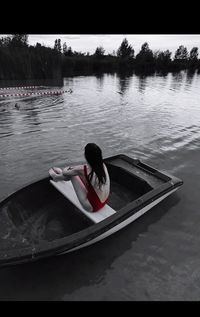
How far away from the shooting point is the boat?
304cm

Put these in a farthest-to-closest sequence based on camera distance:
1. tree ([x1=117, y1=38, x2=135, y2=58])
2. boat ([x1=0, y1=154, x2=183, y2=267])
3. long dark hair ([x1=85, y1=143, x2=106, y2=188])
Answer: tree ([x1=117, y1=38, x2=135, y2=58])
long dark hair ([x1=85, y1=143, x2=106, y2=188])
boat ([x1=0, y1=154, x2=183, y2=267])

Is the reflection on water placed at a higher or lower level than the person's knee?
higher

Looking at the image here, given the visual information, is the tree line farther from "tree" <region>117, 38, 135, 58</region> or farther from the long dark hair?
the long dark hair

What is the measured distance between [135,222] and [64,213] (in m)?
1.46

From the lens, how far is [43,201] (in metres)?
4.43

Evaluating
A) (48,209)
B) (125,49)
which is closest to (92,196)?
(48,209)

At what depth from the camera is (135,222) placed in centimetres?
461

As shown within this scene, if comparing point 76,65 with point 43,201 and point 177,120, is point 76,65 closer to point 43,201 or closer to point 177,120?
point 177,120

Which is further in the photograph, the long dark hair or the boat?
the long dark hair

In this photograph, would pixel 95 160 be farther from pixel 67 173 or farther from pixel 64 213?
pixel 64 213

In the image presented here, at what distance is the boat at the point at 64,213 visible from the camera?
304 centimetres

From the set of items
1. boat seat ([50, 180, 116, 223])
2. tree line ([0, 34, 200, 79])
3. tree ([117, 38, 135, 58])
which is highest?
tree ([117, 38, 135, 58])

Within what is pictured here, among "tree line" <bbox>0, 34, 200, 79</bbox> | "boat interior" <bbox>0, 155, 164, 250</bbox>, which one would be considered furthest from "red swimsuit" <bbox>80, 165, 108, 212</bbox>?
"tree line" <bbox>0, 34, 200, 79</bbox>
